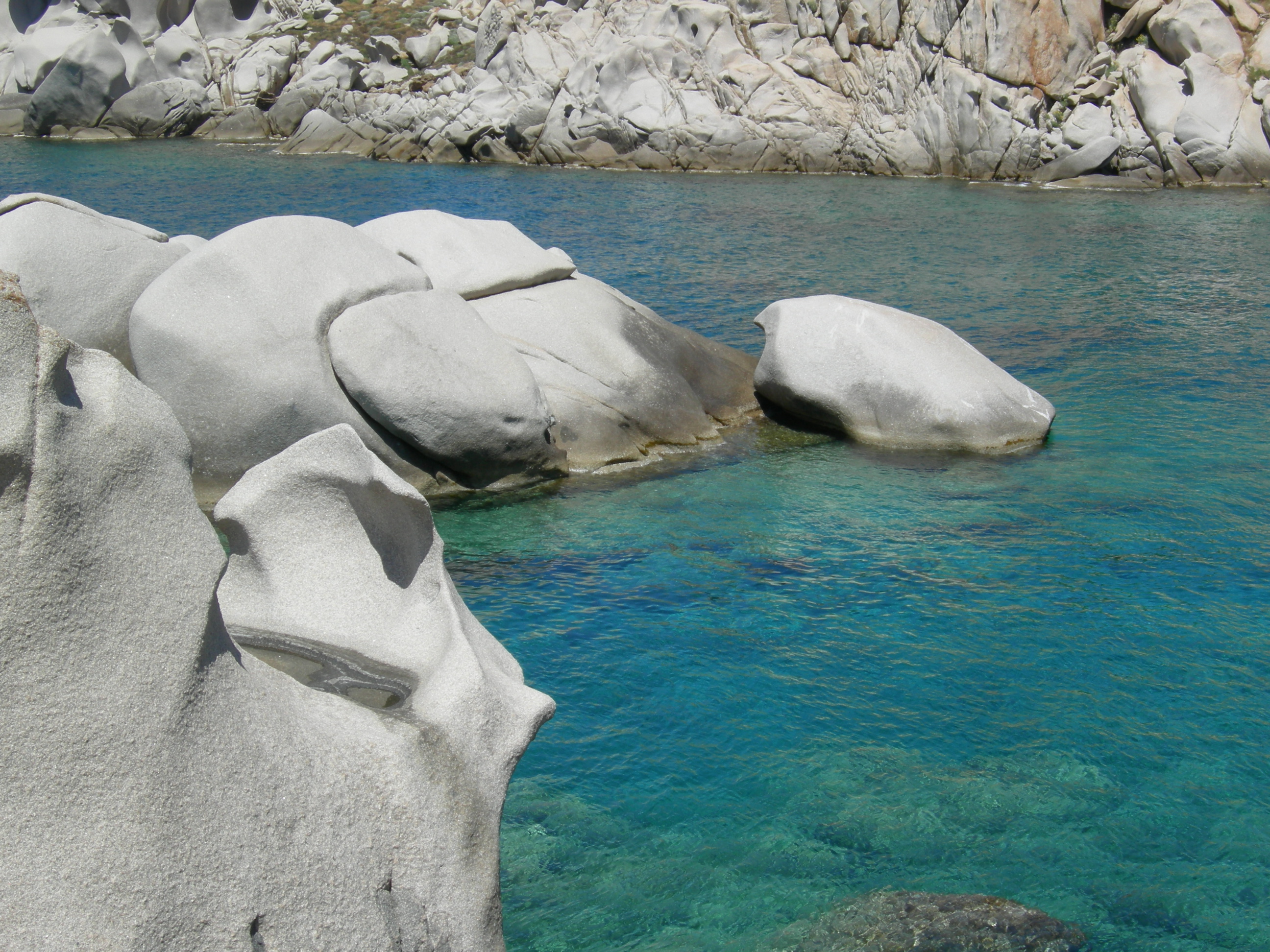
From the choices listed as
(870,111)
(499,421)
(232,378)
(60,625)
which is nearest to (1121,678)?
(499,421)

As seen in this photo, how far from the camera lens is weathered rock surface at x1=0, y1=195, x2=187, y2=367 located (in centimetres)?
946

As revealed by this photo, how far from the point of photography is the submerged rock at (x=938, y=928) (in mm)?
4973

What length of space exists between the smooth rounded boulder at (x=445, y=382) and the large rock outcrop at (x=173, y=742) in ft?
17.3

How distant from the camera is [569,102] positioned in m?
37.2

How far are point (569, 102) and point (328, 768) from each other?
118 feet

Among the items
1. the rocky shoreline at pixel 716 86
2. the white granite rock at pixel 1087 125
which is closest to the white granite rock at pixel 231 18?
the rocky shoreline at pixel 716 86

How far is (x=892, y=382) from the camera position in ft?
38.4

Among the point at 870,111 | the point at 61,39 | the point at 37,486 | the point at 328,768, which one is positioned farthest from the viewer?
the point at 61,39

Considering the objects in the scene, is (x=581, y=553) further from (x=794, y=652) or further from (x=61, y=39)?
(x=61, y=39)

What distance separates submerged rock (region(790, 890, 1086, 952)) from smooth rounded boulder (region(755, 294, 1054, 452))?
6.83 metres

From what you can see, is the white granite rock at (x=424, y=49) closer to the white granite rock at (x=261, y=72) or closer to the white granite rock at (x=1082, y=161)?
the white granite rock at (x=261, y=72)

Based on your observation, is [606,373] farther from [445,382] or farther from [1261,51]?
[1261,51]

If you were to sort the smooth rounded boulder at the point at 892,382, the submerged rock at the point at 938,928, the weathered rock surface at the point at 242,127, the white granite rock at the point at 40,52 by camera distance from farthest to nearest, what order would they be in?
the weathered rock surface at the point at 242,127, the white granite rock at the point at 40,52, the smooth rounded boulder at the point at 892,382, the submerged rock at the point at 938,928

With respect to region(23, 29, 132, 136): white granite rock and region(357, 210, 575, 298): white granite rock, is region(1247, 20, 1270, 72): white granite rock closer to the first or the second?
region(357, 210, 575, 298): white granite rock
